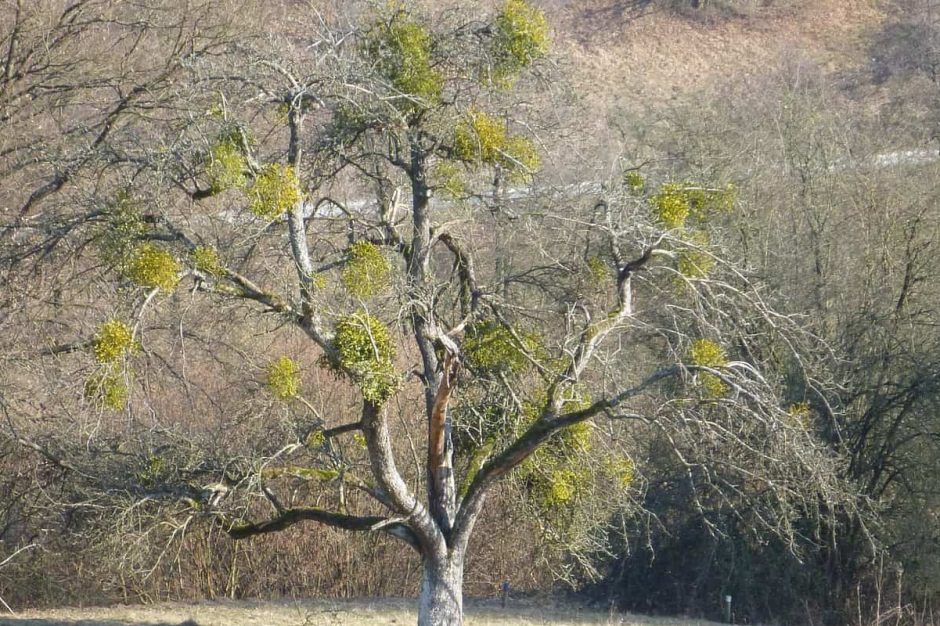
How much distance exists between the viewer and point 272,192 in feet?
22.3

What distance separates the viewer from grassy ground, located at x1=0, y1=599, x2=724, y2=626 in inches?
469

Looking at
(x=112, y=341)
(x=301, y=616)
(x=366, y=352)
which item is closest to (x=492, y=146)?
(x=366, y=352)

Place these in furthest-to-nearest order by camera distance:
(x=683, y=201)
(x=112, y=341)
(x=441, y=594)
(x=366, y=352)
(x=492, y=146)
A: (x=441, y=594) < (x=492, y=146) < (x=683, y=201) < (x=366, y=352) < (x=112, y=341)

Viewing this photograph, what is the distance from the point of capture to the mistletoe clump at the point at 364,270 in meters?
7.39

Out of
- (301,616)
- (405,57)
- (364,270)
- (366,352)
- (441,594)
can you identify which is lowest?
(301,616)

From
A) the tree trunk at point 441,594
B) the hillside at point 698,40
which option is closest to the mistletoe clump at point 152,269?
the tree trunk at point 441,594

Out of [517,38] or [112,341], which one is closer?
[112,341]

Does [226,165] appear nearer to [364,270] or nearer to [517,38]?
[364,270]

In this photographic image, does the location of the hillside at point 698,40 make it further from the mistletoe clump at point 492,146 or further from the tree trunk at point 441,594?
the tree trunk at point 441,594

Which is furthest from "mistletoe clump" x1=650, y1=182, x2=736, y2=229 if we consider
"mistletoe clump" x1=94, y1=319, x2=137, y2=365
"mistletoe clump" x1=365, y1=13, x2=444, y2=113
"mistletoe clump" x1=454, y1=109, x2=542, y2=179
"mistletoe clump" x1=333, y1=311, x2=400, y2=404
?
"mistletoe clump" x1=94, y1=319, x2=137, y2=365

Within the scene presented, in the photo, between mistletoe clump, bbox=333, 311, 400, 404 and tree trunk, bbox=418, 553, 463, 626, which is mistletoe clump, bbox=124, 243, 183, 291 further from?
tree trunk, bbox=418, 553, 463, 626

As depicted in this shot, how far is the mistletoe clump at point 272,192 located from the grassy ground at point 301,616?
5.72 meters

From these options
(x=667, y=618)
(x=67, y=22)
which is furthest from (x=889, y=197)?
(x=67, y=22)

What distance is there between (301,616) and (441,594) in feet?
14.1
